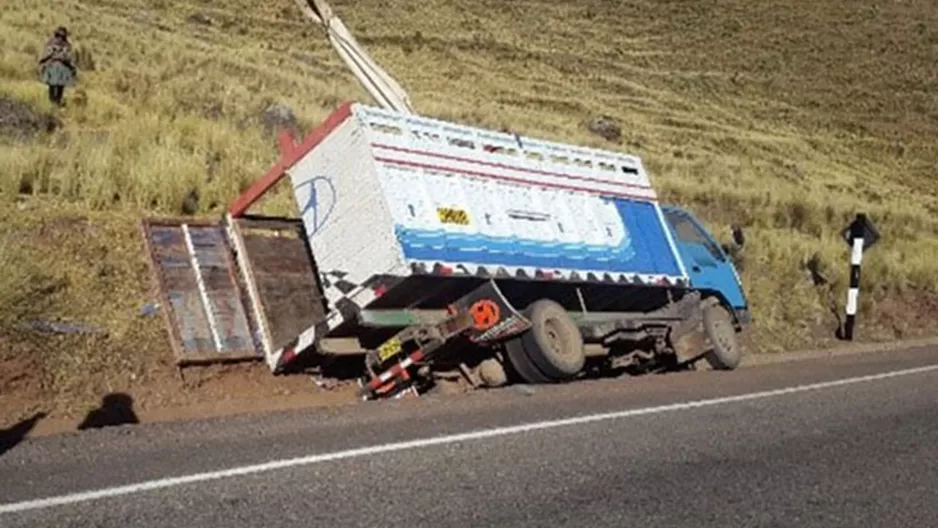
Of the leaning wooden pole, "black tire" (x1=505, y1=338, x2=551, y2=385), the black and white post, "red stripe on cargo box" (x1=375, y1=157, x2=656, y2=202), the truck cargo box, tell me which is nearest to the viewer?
the truck cargo box

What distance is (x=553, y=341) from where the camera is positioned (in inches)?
458

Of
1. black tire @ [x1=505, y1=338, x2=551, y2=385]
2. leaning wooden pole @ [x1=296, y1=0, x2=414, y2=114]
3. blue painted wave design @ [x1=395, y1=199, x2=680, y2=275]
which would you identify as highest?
leaning wooden pole @ [x1=296, y1=0, x2=414, y2=114]

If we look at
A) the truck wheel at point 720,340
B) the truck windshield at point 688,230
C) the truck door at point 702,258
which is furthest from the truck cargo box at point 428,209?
the truck windshield at point 688,230

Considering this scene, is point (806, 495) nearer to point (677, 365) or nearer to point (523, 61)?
point (677, 365)

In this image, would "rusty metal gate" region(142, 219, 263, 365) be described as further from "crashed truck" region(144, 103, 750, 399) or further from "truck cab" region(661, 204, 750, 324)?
"truck cab" region(661, 204, 750, 324)

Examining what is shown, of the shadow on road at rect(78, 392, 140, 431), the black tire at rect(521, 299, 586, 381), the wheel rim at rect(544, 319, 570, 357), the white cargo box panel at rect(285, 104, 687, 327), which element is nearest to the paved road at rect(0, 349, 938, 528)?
the black tire at rect(521, 299, 586, 381)

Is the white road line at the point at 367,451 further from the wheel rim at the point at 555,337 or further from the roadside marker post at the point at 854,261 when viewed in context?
the roadside marker post at the point at 854,261

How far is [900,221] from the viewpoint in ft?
119

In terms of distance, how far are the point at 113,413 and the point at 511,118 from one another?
30.2m

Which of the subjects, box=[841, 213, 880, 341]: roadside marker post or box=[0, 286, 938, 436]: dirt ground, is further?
box=[841, 213, 880, 341]: roadside marker post

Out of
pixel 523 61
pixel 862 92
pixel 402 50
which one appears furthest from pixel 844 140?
pixel 402 50

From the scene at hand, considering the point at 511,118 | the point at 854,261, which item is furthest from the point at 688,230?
the point at 511,118

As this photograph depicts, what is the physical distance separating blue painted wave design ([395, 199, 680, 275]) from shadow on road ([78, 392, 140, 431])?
268 cm

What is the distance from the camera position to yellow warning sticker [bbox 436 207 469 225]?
1090 centimetres
